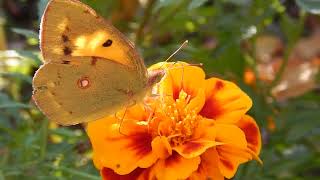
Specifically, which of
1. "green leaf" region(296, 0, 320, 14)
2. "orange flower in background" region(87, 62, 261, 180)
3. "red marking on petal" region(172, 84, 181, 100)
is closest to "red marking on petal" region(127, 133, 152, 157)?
"orange flower in background" region(87, 62, 261, 180)

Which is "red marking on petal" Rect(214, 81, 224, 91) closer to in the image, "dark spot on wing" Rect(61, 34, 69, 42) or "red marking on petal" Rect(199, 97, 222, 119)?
"red marking on petal" Rect(199, 97, 222, 119)

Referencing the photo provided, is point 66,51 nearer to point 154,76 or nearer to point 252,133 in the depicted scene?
point 154,76

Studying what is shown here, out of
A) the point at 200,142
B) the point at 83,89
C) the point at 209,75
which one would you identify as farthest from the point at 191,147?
the point at 209,75

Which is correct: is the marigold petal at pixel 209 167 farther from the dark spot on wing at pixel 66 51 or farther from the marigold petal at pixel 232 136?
the dark spot on wing at pixel 66 51

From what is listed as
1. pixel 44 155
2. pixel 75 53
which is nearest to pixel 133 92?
pixel 75 53

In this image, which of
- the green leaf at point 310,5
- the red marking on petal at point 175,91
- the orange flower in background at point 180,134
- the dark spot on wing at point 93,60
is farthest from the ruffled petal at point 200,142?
the green leaf at point 310,5

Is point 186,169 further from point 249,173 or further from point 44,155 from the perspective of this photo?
point 249,173
